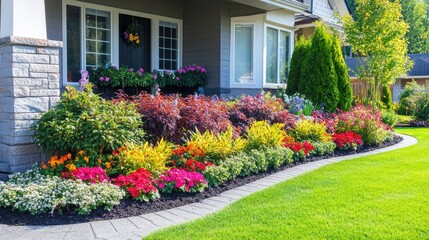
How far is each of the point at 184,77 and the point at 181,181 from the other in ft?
18.5

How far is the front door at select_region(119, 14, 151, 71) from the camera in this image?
32.0 ft

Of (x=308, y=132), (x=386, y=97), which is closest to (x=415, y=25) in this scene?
(x=386, y=97)

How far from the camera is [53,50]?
5.41 m

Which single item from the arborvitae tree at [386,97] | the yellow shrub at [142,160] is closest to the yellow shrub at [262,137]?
the yellow shrub at [142,160]

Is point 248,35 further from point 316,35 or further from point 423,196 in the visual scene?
point 423,196

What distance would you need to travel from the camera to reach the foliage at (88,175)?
4.36m

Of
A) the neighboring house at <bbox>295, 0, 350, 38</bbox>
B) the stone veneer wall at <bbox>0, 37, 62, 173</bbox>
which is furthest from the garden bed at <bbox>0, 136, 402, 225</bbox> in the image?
the neighboring house at <bbox>295, 0, 350, 38</bbox>

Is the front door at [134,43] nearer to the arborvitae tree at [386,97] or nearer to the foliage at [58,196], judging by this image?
the foliage at [58,196]

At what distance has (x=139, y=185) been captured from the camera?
4309mm

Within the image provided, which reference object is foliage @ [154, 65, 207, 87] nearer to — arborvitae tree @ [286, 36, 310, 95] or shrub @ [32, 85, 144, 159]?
arborvitae tree @ [286, 36, 310, 95]

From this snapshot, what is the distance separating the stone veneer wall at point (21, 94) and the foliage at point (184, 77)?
13.7ft

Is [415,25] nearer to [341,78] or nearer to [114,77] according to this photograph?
[341,78]

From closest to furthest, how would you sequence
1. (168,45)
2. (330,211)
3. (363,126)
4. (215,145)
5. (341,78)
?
(330,211) < (215,145) < (363,126) < (341,78) < (168,45)

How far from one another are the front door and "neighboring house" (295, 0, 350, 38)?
5.82 m
